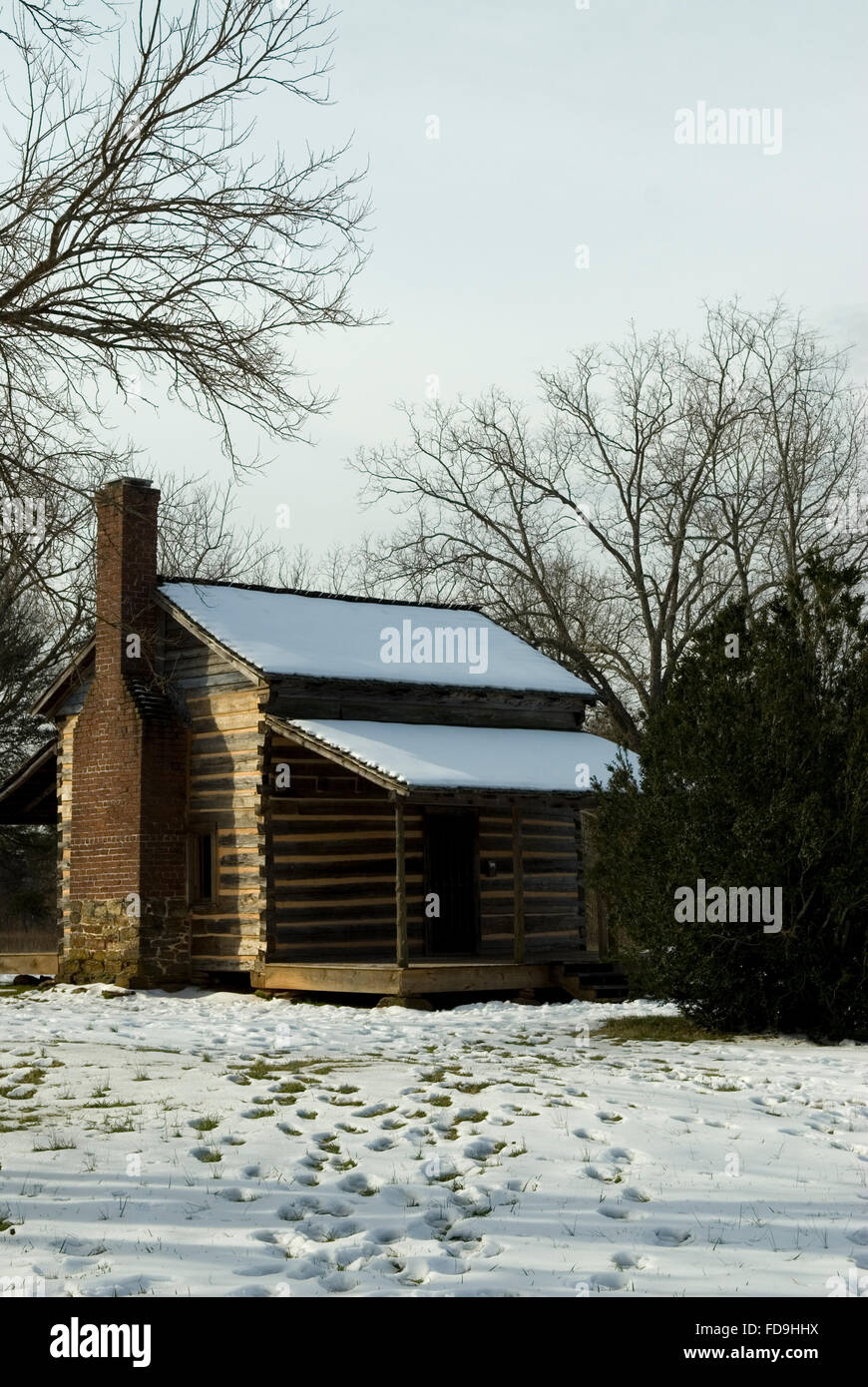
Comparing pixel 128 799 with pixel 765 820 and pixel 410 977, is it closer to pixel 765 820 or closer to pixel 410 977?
pixel 410 977

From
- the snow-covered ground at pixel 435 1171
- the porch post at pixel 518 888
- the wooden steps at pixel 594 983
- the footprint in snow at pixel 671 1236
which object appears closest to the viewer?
the snow-covered ground at pixel 435 1171

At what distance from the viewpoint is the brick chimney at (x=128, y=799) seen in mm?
22484

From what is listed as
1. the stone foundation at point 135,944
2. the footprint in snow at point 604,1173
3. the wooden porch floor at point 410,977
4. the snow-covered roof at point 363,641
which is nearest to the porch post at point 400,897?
the wooden porch floor at point 410,977

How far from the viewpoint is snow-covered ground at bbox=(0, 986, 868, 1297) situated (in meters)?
6.79

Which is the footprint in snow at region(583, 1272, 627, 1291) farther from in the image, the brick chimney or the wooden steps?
the brick chimney

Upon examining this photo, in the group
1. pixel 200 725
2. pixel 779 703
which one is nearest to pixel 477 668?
pixel 200 725

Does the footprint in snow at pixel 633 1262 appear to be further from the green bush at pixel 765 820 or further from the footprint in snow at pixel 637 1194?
the green bush at pixel 765 820

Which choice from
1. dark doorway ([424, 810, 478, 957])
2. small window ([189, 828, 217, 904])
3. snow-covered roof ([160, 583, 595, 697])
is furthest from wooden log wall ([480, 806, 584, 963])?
small window ([189, 828, 217, 904])

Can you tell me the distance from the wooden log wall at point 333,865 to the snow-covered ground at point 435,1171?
7.47 metres

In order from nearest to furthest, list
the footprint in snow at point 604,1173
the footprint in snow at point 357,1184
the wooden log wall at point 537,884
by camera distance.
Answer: the footprint in snow at point 357,1184 → the footprint in snow at point 604,1173 → the wooden log wall at point 537,884

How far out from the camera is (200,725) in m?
22.9

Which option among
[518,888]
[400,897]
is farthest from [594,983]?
[400,897]

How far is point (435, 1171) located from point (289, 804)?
1341cm
